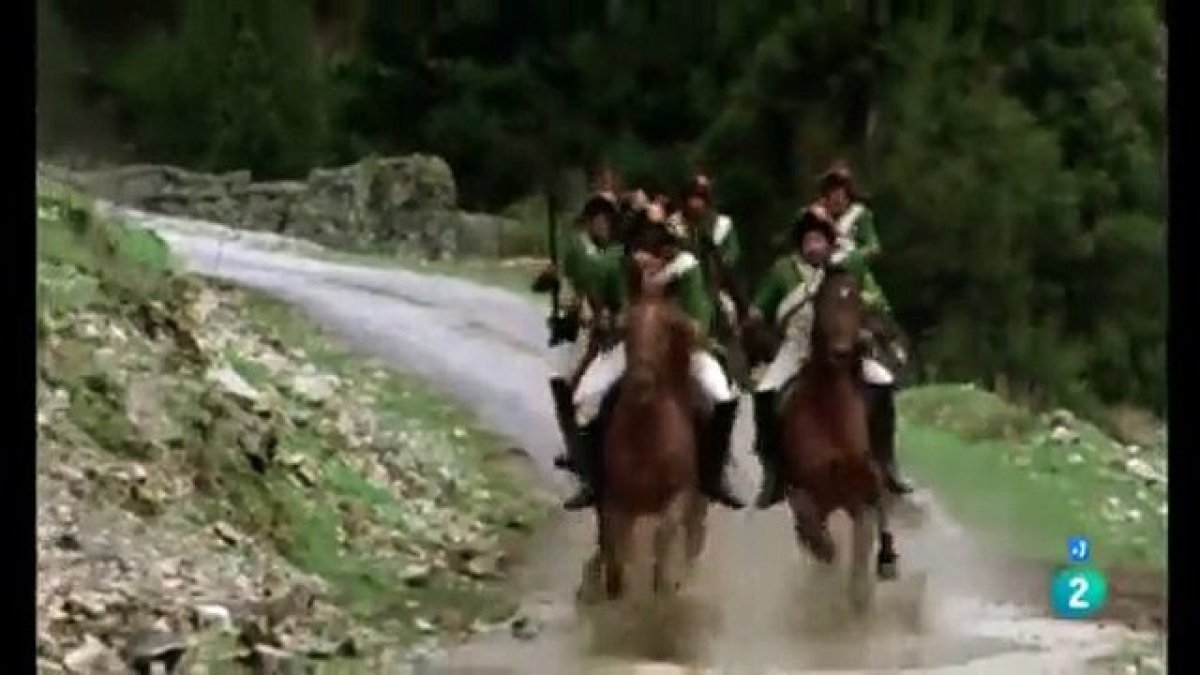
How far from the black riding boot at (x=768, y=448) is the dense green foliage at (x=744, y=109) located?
0.13 meters

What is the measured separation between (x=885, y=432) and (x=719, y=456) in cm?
15

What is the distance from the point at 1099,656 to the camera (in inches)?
80.3

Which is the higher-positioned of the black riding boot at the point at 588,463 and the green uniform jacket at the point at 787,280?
the green uniform jacket at the point at 787,280

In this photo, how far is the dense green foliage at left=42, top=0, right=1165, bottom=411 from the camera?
206cm

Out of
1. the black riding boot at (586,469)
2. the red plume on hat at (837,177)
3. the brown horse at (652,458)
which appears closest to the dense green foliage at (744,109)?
the red plume on hat at (837,177)

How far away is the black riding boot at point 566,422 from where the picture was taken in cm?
206

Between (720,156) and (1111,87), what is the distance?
1.14ft

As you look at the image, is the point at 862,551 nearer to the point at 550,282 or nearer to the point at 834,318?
the point at 834,318

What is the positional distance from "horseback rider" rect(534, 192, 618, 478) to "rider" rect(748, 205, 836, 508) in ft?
0.45

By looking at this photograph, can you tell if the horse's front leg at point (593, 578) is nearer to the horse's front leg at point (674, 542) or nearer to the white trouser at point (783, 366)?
the horse's front leg at point (674, 542)

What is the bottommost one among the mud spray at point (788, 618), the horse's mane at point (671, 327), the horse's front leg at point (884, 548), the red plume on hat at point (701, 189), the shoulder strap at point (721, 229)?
the mud spray at point (788, 618)

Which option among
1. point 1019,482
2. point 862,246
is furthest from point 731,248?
point 1019,482

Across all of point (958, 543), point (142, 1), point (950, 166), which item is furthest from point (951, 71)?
point (142, 1)
